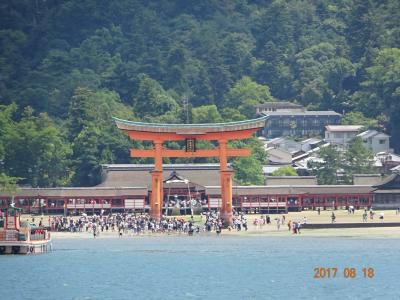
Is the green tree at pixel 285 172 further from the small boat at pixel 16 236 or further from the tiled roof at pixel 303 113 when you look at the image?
the small boat at pixel 16 236

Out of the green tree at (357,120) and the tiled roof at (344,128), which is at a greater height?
the green tree at (357,120)

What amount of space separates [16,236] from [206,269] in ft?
35.3

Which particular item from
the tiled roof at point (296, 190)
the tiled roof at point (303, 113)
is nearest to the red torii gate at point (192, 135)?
the tiled roof at point (296, 190)

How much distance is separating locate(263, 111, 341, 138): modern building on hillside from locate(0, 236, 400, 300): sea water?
74143 mm

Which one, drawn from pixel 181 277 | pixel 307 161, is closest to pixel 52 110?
→ pixel 307 161

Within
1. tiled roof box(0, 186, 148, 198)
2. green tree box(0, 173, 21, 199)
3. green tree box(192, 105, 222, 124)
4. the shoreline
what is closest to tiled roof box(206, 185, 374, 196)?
tiled roof box(0, 186, 148, 198)

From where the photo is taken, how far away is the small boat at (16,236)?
80938 millimetres

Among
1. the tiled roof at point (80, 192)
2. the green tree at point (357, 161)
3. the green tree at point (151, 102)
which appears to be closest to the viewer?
the tiled roof at point (80, 192)

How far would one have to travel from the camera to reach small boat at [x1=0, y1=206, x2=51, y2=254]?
3187 inches

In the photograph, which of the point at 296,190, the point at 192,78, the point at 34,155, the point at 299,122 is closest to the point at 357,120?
the point at 299,122

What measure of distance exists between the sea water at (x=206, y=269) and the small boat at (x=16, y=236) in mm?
605

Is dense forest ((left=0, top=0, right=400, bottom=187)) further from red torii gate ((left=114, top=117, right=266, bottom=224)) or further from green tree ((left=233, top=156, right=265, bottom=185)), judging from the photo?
red torii gate ((left=114, top=117, right=266, bottom=224))

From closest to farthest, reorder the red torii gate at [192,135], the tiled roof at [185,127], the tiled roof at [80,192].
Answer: the red torii gate at [192,135] < the tiled roof at [185,127] < the tiled roof at [80,192]

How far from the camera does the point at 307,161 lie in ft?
475
